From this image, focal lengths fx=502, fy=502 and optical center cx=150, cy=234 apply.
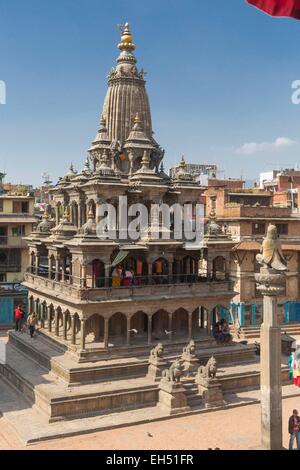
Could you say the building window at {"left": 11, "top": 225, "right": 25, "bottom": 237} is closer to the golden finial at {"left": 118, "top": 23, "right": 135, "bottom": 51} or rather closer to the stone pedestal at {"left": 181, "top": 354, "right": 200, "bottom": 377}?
the golden finial at {"left": 118, "top": 23, "right": 135, "bottom": 51}

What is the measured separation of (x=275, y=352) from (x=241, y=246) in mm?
28482

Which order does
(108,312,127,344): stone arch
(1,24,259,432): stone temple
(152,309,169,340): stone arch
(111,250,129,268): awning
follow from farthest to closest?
1. (152,309,169,340): stone arch
2. (108,312,127,344): stone arch
3. (111,250,129,268): awning
4. (1,24,259,432): stone temple

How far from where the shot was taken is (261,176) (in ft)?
308

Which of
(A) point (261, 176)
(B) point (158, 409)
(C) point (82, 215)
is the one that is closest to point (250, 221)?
(C) point (82, 215)

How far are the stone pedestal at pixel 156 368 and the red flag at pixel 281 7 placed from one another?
61.6ft

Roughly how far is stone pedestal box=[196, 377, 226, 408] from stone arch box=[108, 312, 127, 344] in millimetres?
6303

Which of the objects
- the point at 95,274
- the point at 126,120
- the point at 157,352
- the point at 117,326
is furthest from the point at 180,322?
the point at 126,120

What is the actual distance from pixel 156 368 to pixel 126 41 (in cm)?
2068

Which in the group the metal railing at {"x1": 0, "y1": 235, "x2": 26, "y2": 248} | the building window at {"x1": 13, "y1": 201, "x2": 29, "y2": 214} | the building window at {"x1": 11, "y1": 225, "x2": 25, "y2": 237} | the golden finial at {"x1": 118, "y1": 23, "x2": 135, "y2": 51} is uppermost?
the golden finial at {"x1": 118, "y1": 23, "x2": 135, "y2": 51}

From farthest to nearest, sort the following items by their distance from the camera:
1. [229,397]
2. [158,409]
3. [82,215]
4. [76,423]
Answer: [82,215] → [229,397] → [158,409] → [76,423]

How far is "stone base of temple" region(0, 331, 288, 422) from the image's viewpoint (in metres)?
22.2

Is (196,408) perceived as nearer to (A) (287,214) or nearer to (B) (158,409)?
(B) (158,409)

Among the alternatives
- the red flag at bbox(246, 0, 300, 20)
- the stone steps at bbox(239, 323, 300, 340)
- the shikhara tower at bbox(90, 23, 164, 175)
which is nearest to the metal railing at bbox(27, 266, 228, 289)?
the shikhara tower at bbox(90, 23, 164, 175)

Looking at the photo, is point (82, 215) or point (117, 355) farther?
point (82, 215)
